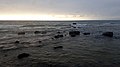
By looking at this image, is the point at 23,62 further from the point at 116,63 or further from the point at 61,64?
the point at 116,63

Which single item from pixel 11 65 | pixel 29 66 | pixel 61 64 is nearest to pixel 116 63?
pixel 61 64

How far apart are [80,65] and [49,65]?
385cm

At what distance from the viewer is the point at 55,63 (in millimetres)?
18953

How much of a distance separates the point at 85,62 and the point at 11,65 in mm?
9438

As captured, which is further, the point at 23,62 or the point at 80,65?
the point at 23,62

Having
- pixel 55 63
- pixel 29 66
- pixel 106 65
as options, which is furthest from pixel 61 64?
pixel 106 65

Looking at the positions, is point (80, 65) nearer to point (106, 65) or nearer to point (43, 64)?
point (106, 65)

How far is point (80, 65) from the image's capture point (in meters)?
18.0

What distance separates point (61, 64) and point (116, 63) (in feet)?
22.9

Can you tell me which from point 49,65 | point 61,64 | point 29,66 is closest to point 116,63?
point 61,64

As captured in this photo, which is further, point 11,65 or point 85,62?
point 85,62

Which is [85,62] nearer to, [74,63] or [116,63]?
[74,63]

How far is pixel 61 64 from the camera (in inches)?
727

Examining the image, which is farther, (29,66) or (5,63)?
(5,63)
